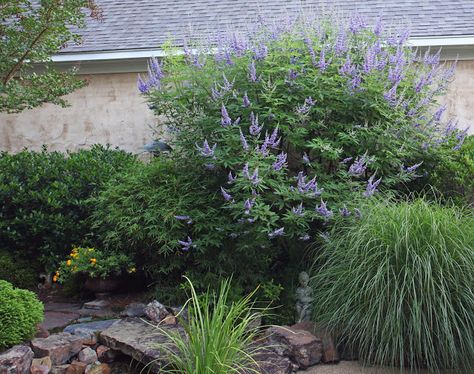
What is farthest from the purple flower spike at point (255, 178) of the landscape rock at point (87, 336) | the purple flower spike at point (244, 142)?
the landscape rock at point (87, 336)

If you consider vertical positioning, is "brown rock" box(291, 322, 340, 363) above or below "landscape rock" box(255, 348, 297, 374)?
below

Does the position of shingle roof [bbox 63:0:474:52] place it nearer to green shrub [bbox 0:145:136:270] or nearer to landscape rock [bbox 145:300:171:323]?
green shrub [bbox 0:145:136:270]

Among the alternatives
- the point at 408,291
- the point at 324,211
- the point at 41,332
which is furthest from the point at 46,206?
the point at 408,291

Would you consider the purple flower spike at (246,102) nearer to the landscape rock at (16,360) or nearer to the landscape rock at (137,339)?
the landscape rock at (137,339)

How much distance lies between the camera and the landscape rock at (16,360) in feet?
12.7

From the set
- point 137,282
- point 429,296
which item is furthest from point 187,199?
point 429,296

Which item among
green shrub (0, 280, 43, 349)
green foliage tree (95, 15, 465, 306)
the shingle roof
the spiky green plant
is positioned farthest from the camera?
the shingle roof

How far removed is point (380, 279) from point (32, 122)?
23.9 ft

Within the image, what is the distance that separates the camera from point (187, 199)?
→ 554 centimetres

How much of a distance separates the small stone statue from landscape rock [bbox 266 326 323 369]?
1.50ft

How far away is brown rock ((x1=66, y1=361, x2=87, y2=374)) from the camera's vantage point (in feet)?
13.9

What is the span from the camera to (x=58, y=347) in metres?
4.27

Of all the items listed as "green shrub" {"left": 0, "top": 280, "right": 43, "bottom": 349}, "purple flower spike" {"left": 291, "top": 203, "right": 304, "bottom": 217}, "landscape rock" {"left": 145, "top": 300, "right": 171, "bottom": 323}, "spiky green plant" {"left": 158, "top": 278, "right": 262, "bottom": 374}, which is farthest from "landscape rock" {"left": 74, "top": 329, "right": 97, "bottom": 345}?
"purple flower spike" {"left": 291, "top": 203, "right": 304, "bottom": 217}

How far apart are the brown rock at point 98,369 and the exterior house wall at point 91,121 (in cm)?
531
